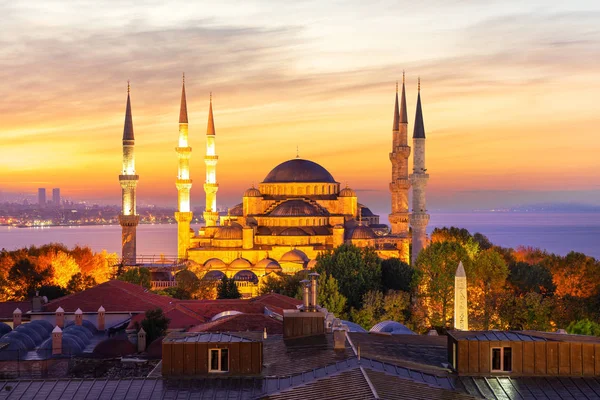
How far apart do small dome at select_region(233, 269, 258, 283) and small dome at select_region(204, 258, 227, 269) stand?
2.98 meters

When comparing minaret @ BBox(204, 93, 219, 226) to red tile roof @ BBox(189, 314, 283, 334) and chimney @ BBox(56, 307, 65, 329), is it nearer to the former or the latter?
chimney @ BBox(56, 307, 65, 329)

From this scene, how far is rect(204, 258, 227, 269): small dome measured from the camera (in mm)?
61719

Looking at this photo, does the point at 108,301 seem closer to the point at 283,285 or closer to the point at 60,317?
the point at 60,317

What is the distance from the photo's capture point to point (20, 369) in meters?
26.5

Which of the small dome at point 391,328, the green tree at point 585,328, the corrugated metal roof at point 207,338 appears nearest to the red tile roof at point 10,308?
the small dome at point 391,328

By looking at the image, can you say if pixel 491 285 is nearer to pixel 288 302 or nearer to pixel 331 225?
pixel 288 302

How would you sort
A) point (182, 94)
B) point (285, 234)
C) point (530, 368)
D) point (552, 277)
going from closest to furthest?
point (530, 368) → point (552, 277) → point (285, 234) → point (182, 94)

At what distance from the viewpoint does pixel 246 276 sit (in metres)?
58.4

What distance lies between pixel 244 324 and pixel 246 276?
30456mm

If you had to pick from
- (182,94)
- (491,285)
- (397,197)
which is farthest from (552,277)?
(182,94)

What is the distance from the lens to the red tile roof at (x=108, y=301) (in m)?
37.8

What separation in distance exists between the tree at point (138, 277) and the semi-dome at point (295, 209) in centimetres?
1366

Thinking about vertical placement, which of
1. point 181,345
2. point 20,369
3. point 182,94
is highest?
point 182,94

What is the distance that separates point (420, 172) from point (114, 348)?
3203cm
